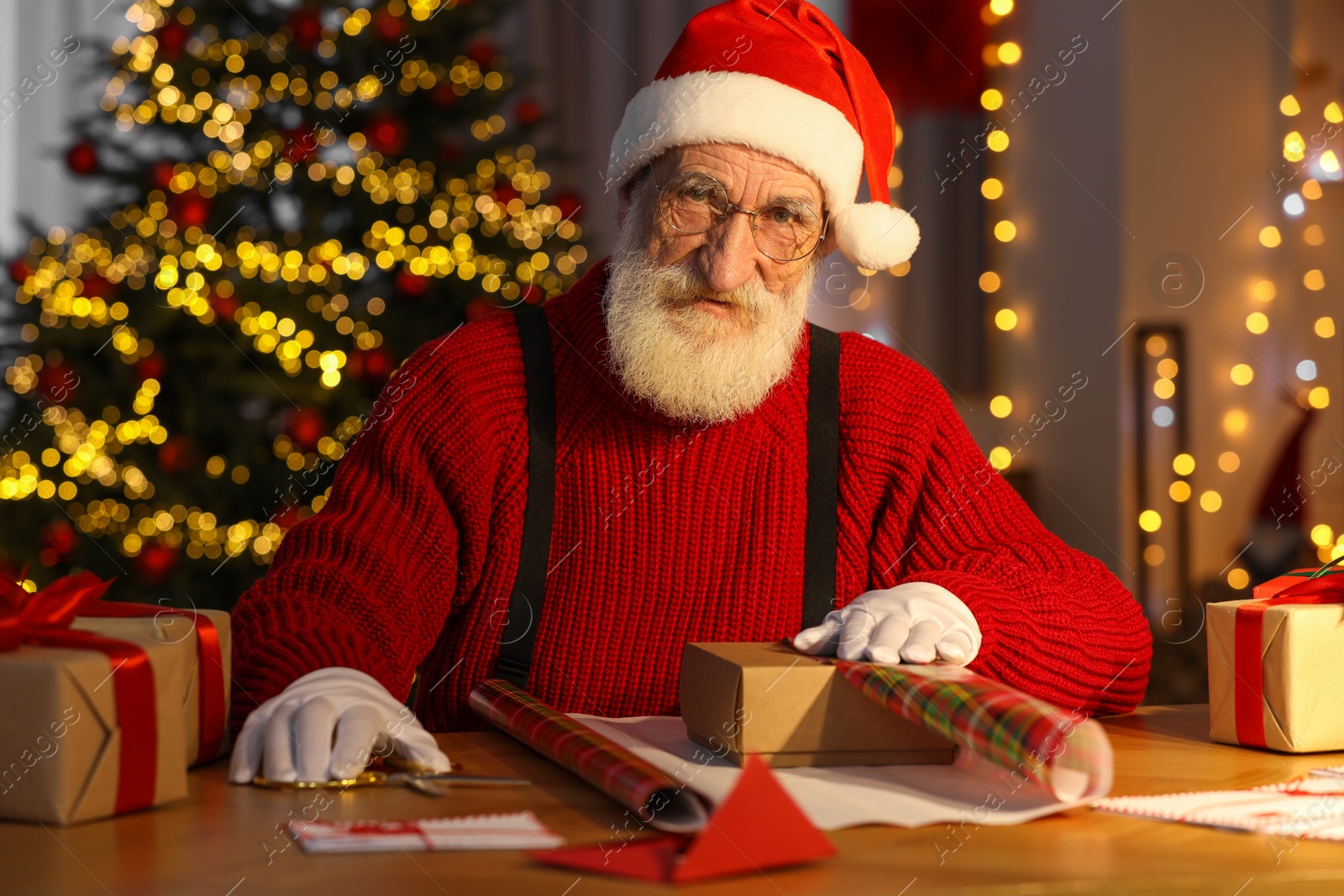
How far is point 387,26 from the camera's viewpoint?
3037 mm

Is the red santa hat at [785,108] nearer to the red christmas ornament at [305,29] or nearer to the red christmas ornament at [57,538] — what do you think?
the red christmas ornament at [305,29]

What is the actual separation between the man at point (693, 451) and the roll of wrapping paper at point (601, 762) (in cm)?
29

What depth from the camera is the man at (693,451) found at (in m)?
1.35

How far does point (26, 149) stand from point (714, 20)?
288 cm

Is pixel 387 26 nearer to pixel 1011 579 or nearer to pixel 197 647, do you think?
pixel 1011 579

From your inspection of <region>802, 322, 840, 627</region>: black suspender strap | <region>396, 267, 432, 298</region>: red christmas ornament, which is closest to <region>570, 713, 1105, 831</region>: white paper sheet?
<region>802, 322, 840, 627</region>: black suspender strap

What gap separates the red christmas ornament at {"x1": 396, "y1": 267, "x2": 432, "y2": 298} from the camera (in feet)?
9.93

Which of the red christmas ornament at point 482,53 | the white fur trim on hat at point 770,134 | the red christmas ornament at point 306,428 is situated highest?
the red christmas ornament at point 482,53

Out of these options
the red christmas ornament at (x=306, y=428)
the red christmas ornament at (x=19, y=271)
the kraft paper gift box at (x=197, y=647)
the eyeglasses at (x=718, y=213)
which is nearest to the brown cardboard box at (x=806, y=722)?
the kraft paper gift box at (x=197, y=647)

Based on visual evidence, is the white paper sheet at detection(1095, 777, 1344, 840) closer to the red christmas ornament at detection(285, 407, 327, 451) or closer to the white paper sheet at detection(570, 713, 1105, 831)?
the white paper sheet at detection(570, 713, 1105, 831)

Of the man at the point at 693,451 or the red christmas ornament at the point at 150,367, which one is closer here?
the man at the point at 693,451

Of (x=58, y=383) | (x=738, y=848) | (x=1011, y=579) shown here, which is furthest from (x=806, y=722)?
(x=58, y=383)

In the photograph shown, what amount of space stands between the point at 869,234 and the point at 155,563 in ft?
6.31

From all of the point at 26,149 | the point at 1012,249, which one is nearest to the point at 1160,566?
the point at 1012,249
